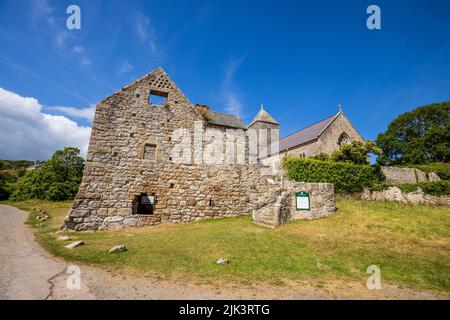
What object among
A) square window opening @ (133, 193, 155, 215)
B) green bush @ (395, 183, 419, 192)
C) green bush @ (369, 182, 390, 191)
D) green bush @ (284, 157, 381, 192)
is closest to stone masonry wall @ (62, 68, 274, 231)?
square window opening @ (133, 193, 155, 215)

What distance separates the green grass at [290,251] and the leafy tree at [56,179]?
2124 cm

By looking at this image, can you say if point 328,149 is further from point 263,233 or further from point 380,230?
point 263,233

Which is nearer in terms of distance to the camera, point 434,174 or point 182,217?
point 182,217

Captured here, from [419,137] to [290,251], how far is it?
1602 inches

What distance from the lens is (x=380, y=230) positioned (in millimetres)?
10023

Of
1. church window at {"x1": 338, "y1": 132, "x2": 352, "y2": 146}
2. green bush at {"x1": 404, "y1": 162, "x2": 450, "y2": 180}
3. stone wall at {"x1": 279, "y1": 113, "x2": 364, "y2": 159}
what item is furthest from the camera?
church window at {"x1": 338, "y1": 132, "x2": 352, "y2": 146}

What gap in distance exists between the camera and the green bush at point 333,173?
18.5 metres

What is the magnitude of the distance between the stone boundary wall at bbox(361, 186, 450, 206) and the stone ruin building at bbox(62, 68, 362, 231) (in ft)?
33.5

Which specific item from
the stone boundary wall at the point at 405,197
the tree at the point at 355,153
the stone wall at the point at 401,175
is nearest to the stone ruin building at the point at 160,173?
the stone boundary wall at the point at 405,197

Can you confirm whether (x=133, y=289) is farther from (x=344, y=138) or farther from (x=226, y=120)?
(x=344, y=138)

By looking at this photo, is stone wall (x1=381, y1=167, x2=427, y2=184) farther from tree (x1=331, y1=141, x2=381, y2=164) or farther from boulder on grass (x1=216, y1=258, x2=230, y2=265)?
boulder on grass (x1=216, y1=258, x2=230, y2=265)

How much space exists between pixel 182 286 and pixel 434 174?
1348 inches

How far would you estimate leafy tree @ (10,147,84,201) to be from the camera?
92.1 feet

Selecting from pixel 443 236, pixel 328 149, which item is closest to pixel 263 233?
pixel 443 236
